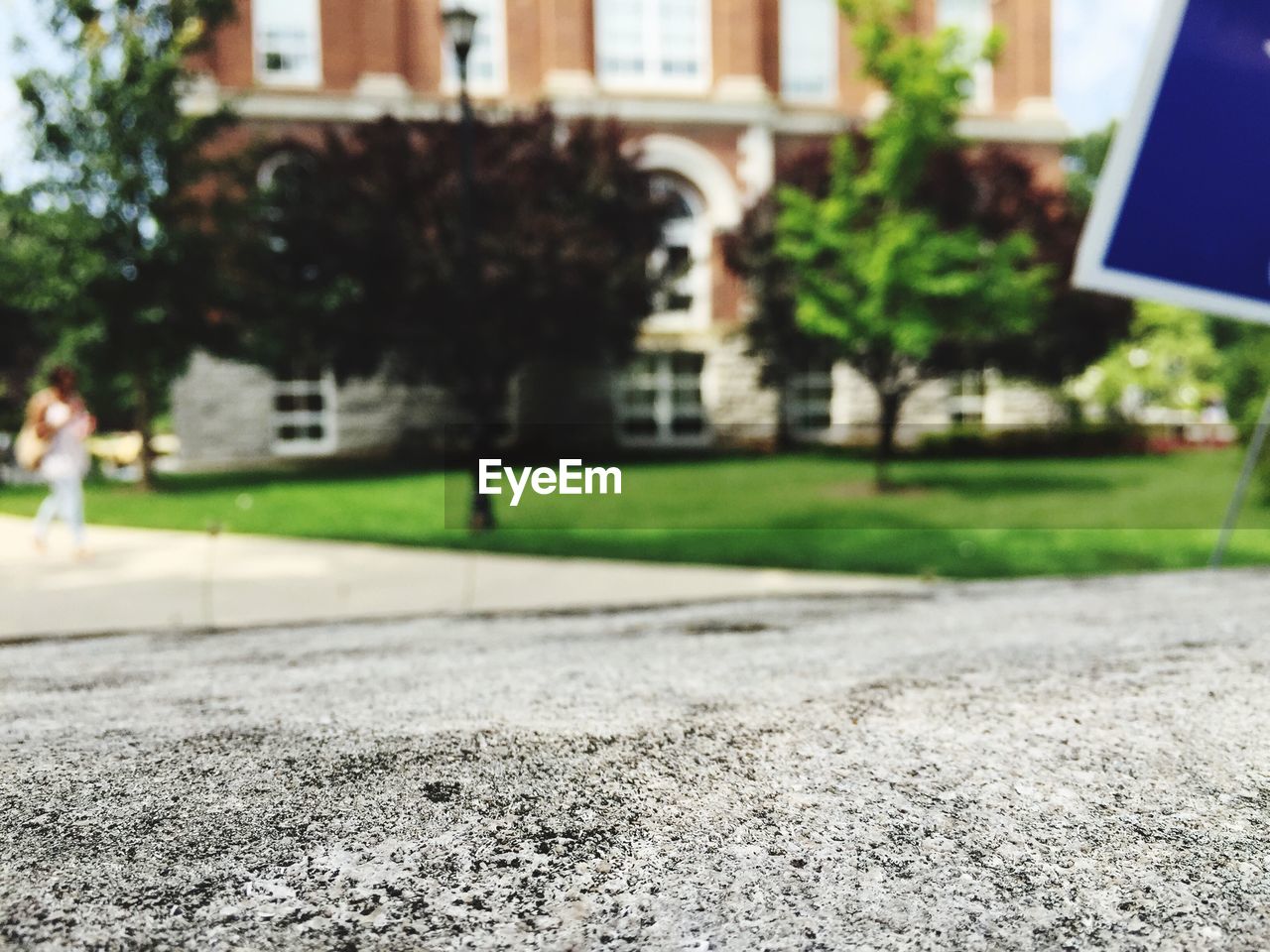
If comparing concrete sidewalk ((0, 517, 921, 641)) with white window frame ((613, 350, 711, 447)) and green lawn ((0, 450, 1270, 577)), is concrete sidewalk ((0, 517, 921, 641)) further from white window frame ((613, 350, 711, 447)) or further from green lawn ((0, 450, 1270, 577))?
white window frame ((613, 350, 711, 447))

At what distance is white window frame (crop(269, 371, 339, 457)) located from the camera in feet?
80.7

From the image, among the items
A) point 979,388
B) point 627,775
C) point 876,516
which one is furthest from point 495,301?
point 627,775

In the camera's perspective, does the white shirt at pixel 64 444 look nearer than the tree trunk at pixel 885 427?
Yes

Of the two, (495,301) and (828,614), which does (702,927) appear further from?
(495,301)

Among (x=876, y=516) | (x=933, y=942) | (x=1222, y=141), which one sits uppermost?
(x=1222, y=141)

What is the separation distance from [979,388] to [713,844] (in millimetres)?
27767

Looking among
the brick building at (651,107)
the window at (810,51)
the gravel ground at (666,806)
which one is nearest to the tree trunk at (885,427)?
the brick building at (651,107)

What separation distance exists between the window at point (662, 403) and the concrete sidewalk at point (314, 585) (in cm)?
1613

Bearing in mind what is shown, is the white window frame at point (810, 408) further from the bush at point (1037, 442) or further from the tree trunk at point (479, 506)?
the tree trunk at point (479, 506)

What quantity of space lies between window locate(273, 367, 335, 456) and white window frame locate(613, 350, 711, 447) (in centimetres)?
709

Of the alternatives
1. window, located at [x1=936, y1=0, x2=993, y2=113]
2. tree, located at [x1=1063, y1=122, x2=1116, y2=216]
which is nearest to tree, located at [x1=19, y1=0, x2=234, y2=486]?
window, located at [x1=936, y1=0, x2=993, y2=113]

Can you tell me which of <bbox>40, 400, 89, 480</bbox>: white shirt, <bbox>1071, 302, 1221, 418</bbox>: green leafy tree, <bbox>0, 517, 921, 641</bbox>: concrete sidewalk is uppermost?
<bbox>1071, 302, 1221, 418</bbox>: green leafy tree

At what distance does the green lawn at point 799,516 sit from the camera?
967 centimetres

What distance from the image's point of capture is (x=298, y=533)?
37.0 ft
